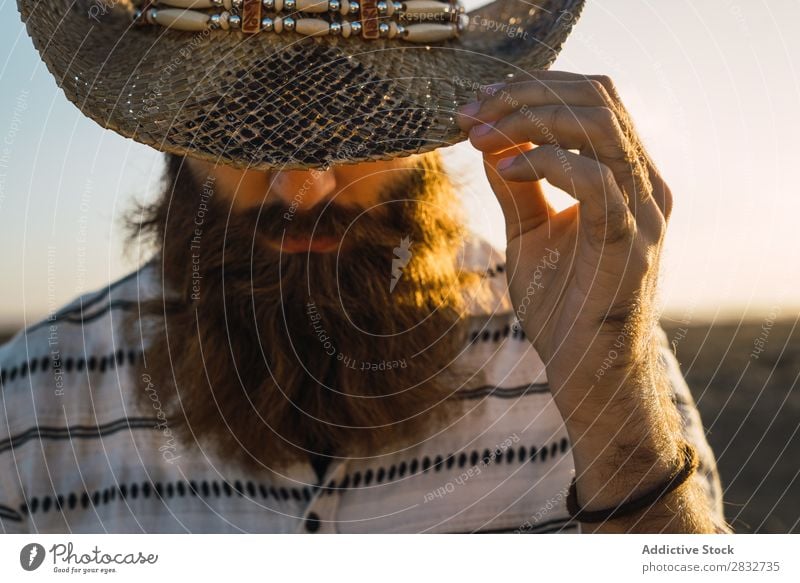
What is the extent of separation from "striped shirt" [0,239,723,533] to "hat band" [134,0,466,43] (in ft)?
1.55

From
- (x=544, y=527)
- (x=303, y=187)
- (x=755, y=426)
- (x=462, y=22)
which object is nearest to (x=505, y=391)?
(x=544, y=527)

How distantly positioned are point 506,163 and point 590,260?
0.44 feet

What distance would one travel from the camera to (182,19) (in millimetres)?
827

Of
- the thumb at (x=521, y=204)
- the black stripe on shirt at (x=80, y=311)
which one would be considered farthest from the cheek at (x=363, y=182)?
the black stripe on shirt at (x=80, y=311)

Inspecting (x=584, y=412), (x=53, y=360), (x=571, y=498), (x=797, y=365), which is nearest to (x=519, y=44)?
(x=584, y=412)

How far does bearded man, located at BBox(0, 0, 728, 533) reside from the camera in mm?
885

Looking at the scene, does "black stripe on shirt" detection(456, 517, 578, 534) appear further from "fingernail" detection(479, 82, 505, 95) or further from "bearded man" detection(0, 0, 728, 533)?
"fingernail" detection(479, 82, 505, 95)

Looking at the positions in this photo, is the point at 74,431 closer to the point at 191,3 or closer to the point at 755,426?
the point at 191,3

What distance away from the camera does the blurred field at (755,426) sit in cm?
304

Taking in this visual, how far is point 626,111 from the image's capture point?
0.86 metres

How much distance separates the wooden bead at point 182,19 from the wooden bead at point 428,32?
7.8 inches
